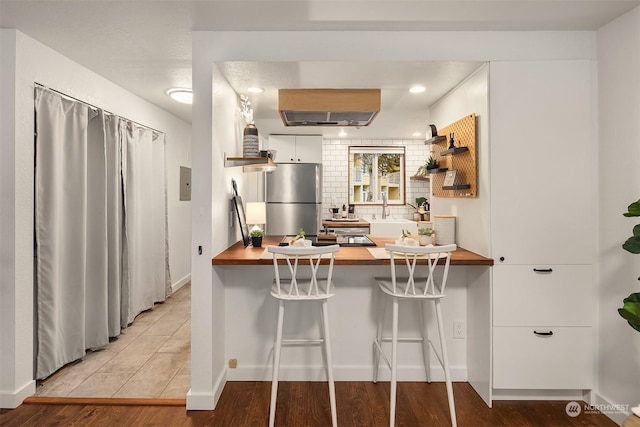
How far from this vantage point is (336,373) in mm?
2752

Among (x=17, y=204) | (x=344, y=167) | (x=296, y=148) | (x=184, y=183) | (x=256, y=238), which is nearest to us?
(x=17, y=204)

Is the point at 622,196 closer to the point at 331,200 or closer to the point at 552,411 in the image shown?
the point at 552,411

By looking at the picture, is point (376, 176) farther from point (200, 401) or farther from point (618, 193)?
point (200, 401)

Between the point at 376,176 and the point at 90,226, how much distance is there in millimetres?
3970

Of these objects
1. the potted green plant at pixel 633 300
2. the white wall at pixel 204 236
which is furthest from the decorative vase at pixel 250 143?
the potted green plant at pixel 633 300

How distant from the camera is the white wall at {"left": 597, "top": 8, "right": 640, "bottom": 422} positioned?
7.12 feet

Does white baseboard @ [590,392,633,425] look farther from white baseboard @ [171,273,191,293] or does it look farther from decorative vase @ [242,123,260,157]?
white baseboard @ [171,273,191,293]

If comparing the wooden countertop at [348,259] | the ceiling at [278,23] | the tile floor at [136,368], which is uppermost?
the ceiling at [278,23]

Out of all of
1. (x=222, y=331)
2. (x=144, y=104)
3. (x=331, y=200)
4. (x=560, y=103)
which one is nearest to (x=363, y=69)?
(x=560, y=103)

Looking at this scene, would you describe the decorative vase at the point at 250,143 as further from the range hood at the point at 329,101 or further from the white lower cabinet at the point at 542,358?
the white lower cabinet at the point at 542,358

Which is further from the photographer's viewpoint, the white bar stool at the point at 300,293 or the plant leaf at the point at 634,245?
the white bar stool at the point at 300,293

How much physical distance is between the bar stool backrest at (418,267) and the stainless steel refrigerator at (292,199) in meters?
2.50

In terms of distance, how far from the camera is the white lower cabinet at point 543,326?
2404 mm

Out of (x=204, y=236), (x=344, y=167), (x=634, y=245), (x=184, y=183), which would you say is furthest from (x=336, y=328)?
(x=184, y=183)
